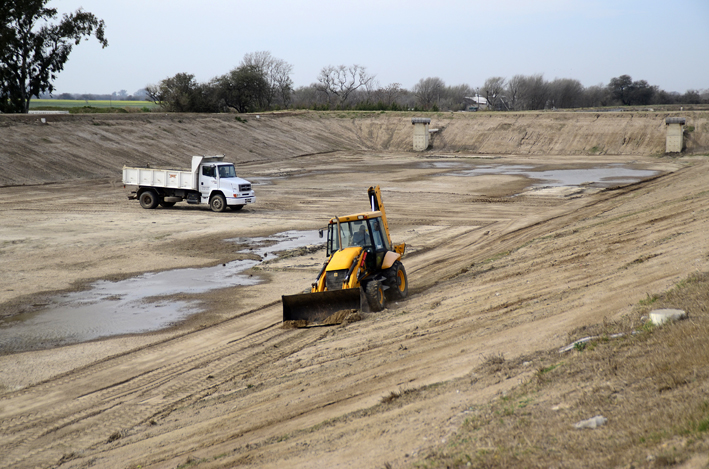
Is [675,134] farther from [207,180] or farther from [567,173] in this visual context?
[207,180]

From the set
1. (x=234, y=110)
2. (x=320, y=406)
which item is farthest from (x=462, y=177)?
(x=234, y=110)

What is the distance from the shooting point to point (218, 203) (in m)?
27.4

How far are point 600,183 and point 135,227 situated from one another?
82.0ft

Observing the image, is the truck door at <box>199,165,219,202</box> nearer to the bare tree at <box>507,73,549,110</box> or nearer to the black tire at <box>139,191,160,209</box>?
the black tire at <box>139,191,160,209</box>

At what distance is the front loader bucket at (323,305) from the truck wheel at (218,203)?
16.3m

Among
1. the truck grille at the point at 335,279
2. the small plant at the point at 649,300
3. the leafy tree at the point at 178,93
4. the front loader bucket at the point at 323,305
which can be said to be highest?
the leafy tree at the point at 178,93

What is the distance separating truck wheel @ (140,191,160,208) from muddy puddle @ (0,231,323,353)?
12.0 metres

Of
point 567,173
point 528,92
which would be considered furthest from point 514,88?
point 567,173

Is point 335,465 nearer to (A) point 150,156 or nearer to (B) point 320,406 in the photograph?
(B) point 320,406

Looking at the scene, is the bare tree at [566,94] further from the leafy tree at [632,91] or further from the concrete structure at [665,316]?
the concrete structure at [665,316]

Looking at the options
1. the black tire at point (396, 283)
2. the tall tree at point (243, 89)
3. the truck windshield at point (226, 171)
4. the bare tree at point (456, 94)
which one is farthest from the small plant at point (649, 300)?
the bare tree at point (456, 94)

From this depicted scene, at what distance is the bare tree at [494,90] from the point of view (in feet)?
391

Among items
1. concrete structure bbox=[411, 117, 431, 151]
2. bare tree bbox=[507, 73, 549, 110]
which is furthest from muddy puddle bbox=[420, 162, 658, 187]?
bare tree bbox=[507, 73, 549, 110]

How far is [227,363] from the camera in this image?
10.1m
